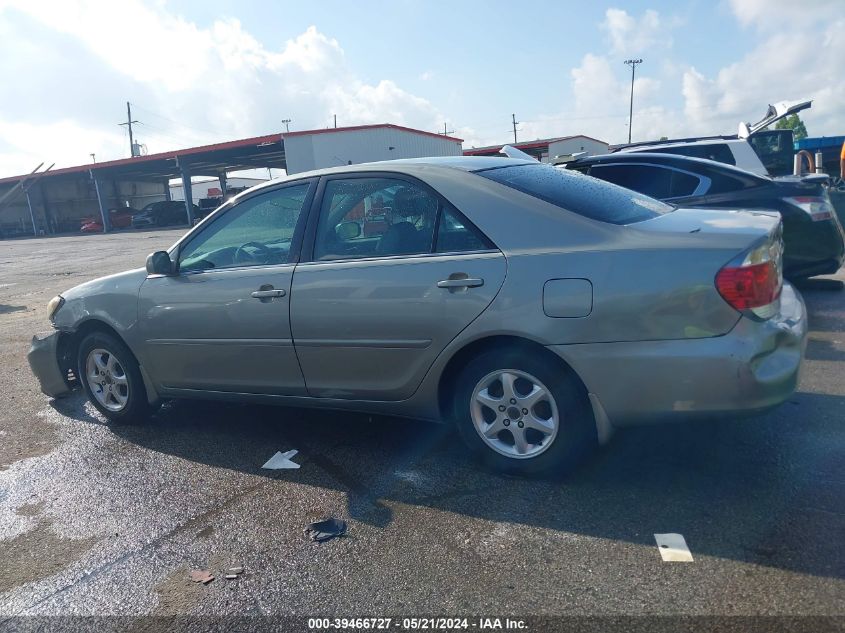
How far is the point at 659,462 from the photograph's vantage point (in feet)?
11.9

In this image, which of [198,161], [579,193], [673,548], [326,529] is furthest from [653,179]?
Result: [198,161]

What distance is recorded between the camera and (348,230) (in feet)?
12.9

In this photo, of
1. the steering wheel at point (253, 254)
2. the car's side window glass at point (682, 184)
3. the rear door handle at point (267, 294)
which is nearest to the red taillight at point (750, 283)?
the rear door handle at point (267, 294)

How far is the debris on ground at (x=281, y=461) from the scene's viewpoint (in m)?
4.06

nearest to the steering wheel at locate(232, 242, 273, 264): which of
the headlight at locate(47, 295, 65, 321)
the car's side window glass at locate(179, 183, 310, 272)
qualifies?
the car's side window glass at locate(179, 183, 310, 272)

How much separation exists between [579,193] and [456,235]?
695 millimetres

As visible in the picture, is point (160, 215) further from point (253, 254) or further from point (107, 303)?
point (253, 254)

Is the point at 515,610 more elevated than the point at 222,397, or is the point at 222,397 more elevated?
the point at 222,397

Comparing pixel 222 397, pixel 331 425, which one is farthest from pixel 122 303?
pixel 331 425

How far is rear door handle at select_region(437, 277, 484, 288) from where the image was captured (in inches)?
133

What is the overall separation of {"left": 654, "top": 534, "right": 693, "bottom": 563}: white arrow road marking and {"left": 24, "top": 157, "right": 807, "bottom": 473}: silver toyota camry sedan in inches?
20.8

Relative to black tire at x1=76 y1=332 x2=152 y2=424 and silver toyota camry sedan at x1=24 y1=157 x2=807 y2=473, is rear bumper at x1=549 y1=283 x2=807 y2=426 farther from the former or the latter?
black tire at x1=76 y1=332 x2=152 y2=424

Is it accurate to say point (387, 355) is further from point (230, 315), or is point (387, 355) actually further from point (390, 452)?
point (230, 315)

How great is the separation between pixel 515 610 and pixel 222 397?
2560mm
